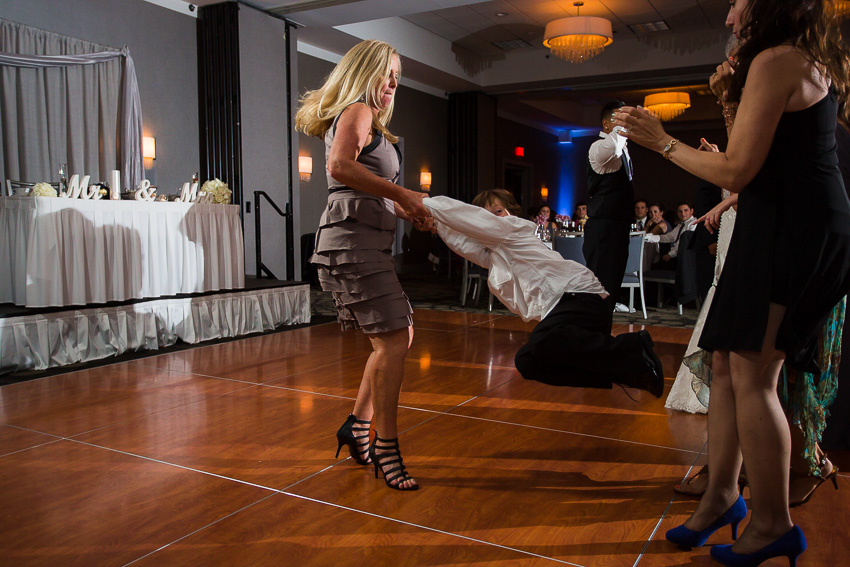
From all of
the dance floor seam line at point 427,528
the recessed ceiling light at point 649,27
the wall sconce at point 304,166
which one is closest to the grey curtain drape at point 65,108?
the wall sconce at point 304,166

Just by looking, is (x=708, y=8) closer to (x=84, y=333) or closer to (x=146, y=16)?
(x=146, y=16)

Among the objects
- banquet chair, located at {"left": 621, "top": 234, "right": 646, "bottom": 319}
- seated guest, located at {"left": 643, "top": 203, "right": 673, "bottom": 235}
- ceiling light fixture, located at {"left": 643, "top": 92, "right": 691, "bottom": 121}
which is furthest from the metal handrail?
ceiling light fixture, located at {"left": 643, "top": 92, "right": 691, "bottom": 121}

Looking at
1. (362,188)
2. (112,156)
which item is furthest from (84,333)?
(362,188)

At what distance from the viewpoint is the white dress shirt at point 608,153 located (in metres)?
3.15

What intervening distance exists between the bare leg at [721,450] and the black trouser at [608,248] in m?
1.61

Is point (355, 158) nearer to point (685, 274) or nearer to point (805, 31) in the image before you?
point (805, 31)

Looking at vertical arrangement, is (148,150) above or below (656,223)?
above

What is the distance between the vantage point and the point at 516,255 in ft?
7.09

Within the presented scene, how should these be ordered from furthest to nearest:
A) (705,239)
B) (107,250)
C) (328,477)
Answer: (107,250), (705,239), (328,477)

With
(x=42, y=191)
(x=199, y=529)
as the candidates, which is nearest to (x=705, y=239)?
(x=199, y=529)

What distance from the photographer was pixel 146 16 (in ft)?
22.2

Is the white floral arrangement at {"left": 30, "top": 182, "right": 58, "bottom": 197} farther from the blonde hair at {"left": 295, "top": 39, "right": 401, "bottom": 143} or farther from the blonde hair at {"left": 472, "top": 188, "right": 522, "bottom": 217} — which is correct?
the blonde hair at {"left": 472, "top": 188, "right": 522, "bottom": 217}

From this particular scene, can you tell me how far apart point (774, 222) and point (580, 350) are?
670mm

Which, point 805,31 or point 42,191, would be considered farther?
point 42,191
